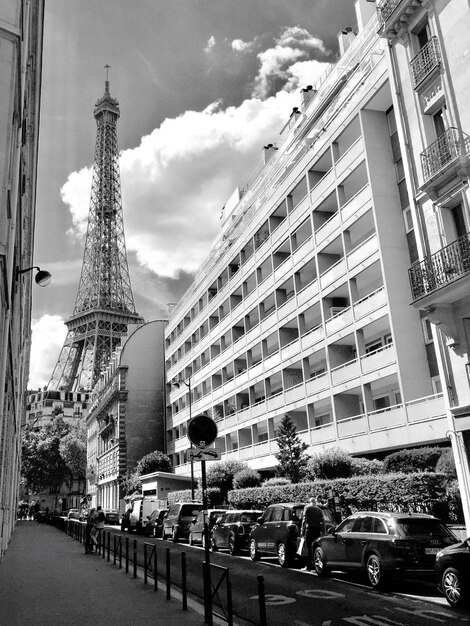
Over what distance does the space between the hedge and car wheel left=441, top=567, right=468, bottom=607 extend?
1002 cm

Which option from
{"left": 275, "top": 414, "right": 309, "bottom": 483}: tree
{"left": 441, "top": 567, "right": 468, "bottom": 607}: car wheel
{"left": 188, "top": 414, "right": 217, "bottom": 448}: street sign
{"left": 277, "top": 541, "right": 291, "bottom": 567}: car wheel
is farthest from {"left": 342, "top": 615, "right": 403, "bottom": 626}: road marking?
{"left": 275, "top": 414, "right": 309, "bottom": 483}: tree

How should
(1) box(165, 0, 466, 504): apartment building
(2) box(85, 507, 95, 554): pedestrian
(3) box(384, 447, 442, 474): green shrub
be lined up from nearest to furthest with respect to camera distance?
(2) box(85, 507, 95, 554): pedestrian
(3) box(384, 447, 442, 474): green shrub
(1) box(165, 0, 466, 504): apartment building

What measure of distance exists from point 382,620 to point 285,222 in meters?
34.5

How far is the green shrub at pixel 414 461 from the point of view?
77.0 ft

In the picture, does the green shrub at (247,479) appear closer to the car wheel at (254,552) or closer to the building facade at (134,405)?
the car wheel at (254,552)

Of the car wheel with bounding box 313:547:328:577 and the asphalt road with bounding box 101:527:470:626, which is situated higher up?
the car wheel with bounding box 313:547:328:577

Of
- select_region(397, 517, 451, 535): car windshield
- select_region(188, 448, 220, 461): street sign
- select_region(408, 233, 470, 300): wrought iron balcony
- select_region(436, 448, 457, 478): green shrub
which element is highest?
select_region(408, 233, 470, 300): wrought iron balcony

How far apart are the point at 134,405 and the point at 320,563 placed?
194 ft

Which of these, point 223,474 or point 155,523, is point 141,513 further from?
point 223,474

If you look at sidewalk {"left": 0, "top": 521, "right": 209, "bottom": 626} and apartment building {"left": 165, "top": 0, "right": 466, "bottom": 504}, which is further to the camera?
apartment building {"left": 165, "top": 0, "right": 466, "bottom": 504}

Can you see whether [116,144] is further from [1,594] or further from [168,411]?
[1,594]

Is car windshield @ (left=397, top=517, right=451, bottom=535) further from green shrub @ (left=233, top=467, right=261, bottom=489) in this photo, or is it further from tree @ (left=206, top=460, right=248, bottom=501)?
tree @ (left=206, top=460, right=248, bottom=501)

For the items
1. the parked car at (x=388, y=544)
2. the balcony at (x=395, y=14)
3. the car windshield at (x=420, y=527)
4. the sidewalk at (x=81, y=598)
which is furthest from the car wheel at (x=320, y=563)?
the balcony at (x=395, y=14)

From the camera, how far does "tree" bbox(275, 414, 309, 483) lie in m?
31.6
